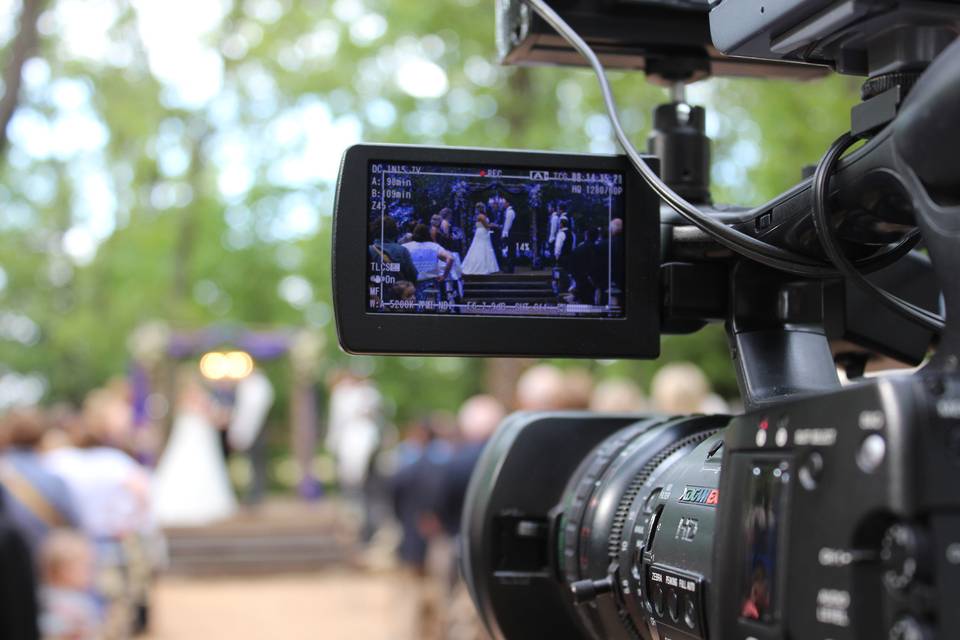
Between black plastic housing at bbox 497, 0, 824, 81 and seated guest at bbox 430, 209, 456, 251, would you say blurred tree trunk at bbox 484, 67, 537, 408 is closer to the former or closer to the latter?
black plastic housing at bbox 497, 0, 824, 81

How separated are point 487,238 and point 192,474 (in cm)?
1585

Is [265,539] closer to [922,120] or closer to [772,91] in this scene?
[772,91]

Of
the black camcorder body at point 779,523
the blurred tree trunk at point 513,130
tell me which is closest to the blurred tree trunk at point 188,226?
the blurred tree trunk at point 513,130

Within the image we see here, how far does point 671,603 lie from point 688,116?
91 centimetres

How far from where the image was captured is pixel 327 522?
16609 mm

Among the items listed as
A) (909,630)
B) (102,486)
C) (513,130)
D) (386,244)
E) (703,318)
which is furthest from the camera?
(513,130)

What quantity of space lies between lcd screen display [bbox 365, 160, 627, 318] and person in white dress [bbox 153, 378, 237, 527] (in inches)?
619

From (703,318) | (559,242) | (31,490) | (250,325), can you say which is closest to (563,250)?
(559,242)

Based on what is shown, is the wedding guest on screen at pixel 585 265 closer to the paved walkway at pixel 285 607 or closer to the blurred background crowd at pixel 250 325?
the blurred background crowd at pixel 250 325

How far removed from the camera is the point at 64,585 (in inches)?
221

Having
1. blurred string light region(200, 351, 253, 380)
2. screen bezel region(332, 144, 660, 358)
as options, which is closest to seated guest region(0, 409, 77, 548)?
screen bezel region(332, 144, 660, 358)

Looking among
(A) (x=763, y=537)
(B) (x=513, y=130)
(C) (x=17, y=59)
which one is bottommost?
(A) (x=763, y=537)

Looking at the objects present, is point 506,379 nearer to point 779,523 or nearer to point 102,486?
point 102,486

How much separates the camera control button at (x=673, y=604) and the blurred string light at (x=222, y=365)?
53.8ft
